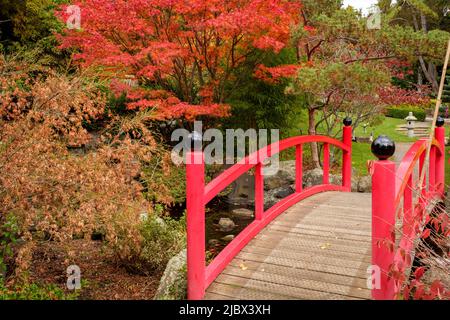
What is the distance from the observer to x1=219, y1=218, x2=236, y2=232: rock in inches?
347

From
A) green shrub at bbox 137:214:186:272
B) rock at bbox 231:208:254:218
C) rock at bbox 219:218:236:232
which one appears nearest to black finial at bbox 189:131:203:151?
green shrub at bbox 137:214:186:272

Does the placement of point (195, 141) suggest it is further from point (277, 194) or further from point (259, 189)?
point (277, 194)

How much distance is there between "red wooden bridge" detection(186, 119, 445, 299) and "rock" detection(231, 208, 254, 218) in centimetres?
413

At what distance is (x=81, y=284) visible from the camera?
4973 millimetres

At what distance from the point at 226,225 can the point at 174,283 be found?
16.2 ft

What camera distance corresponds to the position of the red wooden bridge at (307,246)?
133 inches

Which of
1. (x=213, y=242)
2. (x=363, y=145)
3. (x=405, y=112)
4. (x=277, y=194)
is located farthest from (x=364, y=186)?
(x=405, y=112)

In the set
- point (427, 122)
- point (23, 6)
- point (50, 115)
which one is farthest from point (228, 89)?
point (427, 122)

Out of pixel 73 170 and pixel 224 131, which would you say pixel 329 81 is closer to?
pixel 224 131

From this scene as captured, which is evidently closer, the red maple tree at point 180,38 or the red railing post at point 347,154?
the red railing post at point 347,154

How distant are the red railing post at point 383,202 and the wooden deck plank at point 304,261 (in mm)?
431

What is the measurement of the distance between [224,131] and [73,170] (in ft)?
29.1

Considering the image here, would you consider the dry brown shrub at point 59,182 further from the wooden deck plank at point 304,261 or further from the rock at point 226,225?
the rock at point 226,225

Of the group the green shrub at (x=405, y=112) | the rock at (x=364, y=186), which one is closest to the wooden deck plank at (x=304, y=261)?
the rock at (x=364, y=186)
